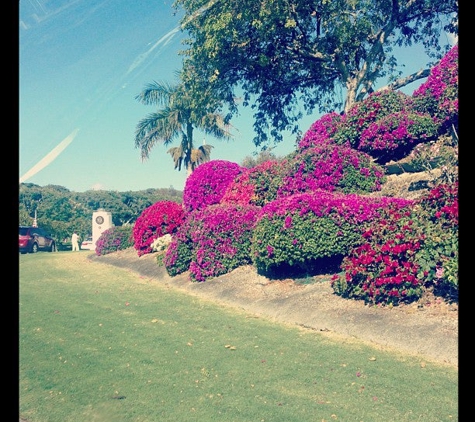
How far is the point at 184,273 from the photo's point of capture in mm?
13430

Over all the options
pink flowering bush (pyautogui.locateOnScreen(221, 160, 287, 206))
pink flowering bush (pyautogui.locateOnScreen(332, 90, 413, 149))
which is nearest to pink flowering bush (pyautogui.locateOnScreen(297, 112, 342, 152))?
pink flowering bush (pyautogui.locateOnScreen(332, 90, 413, 149))

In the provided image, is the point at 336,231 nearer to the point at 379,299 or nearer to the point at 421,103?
the point at 379,299

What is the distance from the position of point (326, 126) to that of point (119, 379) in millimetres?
10590

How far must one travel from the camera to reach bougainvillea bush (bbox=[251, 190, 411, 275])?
9047mm

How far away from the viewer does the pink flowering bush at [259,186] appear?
13.5 metres

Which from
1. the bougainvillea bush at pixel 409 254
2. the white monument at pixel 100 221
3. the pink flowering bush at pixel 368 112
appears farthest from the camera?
the white monument at pixel 100 221

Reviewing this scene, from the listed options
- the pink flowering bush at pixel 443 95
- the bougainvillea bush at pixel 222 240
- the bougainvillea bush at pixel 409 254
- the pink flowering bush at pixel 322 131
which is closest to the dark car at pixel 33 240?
the bougainvillea bush at pixel 222 240

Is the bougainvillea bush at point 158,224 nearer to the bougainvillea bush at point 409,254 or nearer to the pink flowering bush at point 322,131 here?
the pink flowering bush at point 322,131

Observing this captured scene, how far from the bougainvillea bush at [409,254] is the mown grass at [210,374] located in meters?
1.41

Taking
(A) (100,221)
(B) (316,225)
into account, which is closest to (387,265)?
(B) (316,225)

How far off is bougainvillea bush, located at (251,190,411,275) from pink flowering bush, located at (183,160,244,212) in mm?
6230

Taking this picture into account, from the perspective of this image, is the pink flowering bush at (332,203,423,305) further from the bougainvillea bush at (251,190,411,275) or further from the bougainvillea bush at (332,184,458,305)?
the bougainvillea bush at (251,190,411,275)

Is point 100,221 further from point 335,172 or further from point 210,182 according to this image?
point 335,172

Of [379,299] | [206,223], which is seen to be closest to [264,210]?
[206,223]
